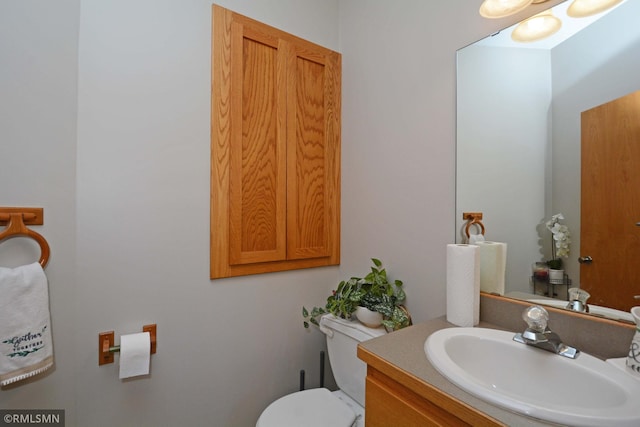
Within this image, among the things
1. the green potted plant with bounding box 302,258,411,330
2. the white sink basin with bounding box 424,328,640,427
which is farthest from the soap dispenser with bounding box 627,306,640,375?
the green potted plant with bounding box 302,258,411,330

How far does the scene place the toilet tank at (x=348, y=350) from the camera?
131cm

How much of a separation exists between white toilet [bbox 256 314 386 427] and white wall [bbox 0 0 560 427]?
25 cm

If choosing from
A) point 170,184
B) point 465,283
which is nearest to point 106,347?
point 170,184

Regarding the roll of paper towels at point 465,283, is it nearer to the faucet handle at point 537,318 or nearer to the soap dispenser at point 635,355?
the faucet handle at point 537,318

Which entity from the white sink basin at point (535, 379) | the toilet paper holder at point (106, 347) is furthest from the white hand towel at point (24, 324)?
the white sink basin at point (535, 379)

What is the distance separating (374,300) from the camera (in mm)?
1375

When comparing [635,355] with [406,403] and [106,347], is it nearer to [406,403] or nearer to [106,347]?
[406,403]

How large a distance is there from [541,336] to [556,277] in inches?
8.6

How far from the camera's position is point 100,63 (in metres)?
1.13

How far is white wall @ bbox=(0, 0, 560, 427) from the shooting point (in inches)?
42.7

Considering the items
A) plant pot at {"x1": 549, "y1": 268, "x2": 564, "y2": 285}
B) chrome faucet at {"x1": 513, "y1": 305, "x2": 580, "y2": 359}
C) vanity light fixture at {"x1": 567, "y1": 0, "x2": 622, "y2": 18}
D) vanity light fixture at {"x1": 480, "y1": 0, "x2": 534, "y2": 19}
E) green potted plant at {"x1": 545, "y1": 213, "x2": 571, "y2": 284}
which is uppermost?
vanity light fixture at {"x1": 480, "y1": 0, "x2": 534, "y2": 19}

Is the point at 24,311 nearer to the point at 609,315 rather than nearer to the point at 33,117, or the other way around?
the point at 33,117

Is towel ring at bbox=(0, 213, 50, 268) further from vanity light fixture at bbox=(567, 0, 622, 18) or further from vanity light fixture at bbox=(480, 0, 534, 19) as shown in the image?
vanity light fixture at bbox=(567, 0, 622, 18)

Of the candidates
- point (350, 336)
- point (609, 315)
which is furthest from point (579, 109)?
point (350, 336)
